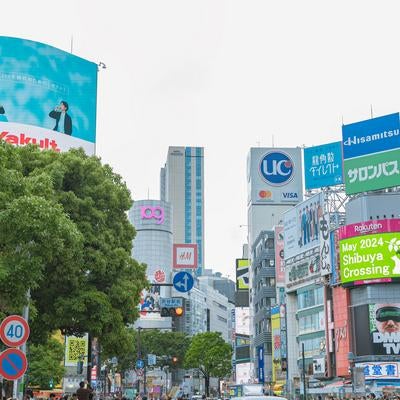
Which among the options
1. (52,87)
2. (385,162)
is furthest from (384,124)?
(52,87)

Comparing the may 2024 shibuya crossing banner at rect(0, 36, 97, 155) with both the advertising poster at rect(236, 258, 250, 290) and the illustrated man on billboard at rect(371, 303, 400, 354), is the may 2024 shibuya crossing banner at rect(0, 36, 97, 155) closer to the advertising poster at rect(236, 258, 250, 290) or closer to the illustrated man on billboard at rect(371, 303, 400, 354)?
the illustrated man on billboard at rect(371, 303, 400, 354)

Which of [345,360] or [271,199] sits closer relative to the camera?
[345,360]

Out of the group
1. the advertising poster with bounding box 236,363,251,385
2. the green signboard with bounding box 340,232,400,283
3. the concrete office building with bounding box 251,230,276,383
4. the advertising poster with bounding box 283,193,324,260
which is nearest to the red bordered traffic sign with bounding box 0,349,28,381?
the green signboard with bounding box 340,232,400,283

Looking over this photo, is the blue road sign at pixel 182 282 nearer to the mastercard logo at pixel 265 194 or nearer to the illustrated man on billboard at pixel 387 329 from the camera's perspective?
the illustrated man on billboard at pixel 387 329

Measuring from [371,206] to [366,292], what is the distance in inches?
297

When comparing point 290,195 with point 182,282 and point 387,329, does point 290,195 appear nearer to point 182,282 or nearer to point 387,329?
point 387,329

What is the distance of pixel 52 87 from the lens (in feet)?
201

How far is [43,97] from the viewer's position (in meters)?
60.7

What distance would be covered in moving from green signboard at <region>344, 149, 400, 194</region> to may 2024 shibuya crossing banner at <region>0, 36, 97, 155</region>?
22861 millimetres

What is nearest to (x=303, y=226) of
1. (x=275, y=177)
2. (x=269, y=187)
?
(x=269, y=187)

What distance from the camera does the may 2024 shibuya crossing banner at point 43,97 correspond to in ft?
197

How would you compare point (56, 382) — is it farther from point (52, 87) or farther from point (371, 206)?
point (371, 206)

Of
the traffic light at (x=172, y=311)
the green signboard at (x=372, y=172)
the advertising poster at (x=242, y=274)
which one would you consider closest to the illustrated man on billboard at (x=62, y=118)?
the green signboard at (x=372, y=172)

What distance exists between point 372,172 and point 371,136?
327 cm
